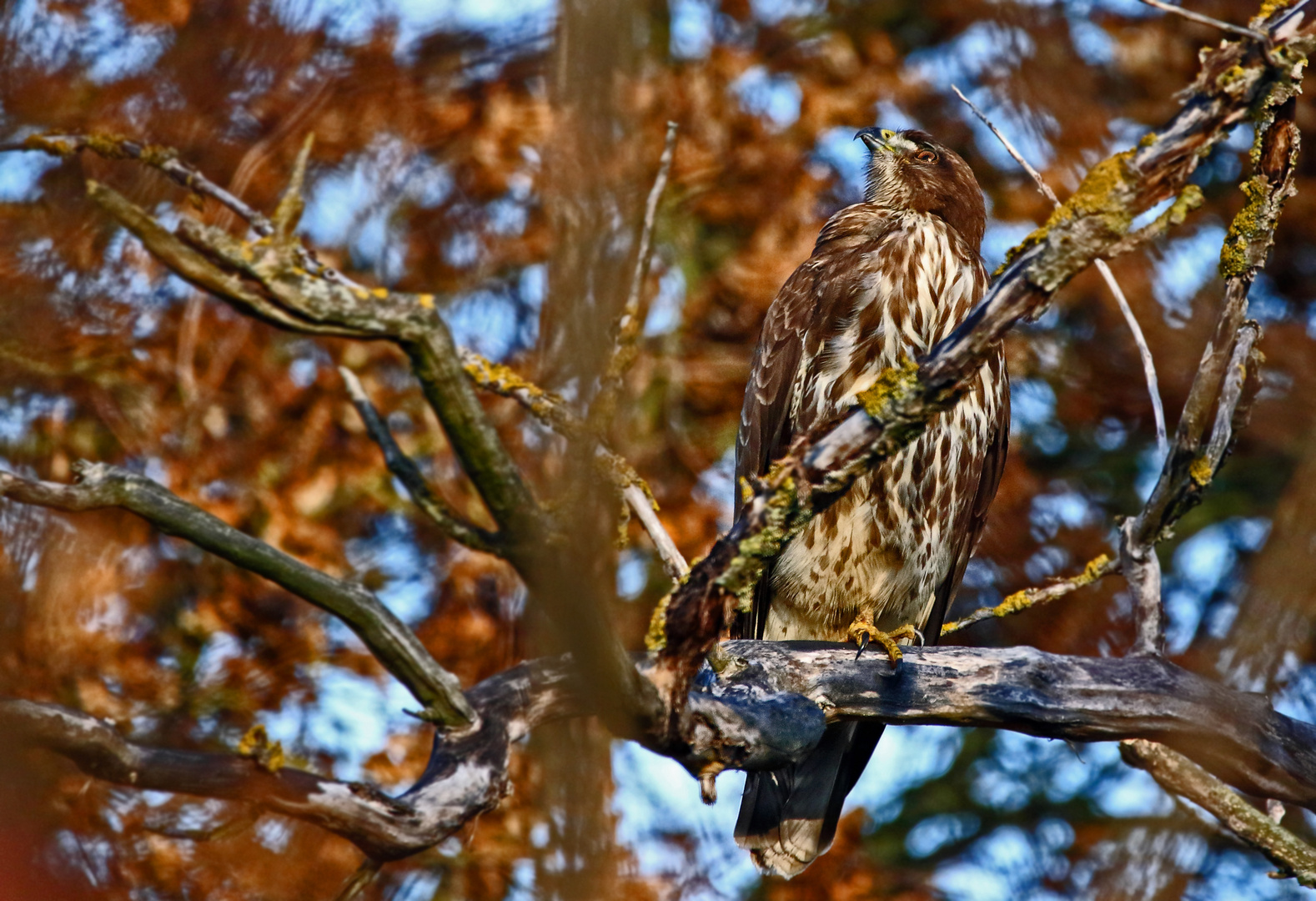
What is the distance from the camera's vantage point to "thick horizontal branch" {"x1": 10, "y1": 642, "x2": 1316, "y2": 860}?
2111mm

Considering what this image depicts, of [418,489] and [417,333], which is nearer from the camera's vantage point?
[417,333]

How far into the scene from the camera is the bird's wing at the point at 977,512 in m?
4.06

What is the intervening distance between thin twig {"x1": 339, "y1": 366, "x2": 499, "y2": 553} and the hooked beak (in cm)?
266

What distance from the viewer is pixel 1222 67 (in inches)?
82.0

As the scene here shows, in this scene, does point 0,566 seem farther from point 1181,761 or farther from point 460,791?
point 1181,761

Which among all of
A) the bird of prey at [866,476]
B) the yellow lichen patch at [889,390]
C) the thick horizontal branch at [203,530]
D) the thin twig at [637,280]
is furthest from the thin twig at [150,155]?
the bird of prey at [866,476]

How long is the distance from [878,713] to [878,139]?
2369 mm

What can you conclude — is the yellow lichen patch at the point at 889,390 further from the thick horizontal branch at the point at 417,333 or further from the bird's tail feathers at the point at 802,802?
the bird's tail feathers at the point at 802,802

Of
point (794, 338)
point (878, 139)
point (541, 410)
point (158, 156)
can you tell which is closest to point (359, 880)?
point (541, 410)

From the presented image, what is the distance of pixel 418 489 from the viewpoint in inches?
83.0

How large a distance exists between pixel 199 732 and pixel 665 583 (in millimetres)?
2370

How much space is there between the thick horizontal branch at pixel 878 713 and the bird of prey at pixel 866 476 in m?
0.55

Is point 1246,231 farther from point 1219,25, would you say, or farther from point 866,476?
point 866,476

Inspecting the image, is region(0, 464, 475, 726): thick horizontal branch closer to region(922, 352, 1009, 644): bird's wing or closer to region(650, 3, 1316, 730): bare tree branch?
region(650, 3, 1316, 730): bare tree branch
